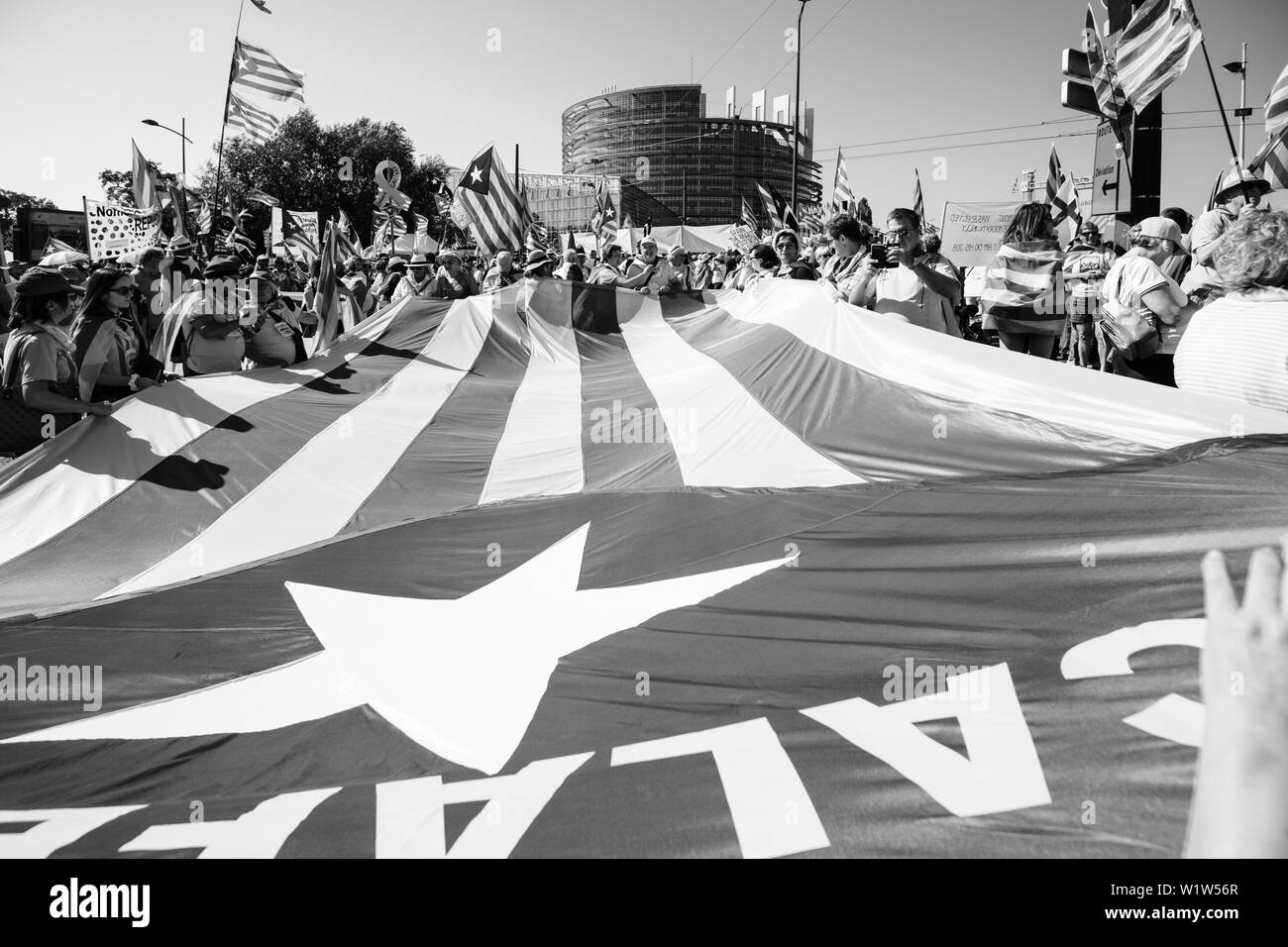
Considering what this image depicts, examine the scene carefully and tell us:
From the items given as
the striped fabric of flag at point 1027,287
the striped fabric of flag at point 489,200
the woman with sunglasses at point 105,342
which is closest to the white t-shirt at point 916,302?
the striped fabric of flag at point 1027,287

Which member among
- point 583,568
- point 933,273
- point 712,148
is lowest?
point 583,568

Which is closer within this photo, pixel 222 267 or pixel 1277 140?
pixel 222 267

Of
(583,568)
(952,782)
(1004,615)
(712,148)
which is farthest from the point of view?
(712,148)

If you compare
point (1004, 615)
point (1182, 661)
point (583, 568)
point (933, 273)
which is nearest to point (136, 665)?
point (583, 568)

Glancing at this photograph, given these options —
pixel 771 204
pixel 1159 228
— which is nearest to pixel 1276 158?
pixel 1159 228

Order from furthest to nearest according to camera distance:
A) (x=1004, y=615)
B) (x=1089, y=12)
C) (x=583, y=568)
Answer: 1. (x=1089, y=12)
2. (x=583, y=568)
3. (x=1004, y=615)

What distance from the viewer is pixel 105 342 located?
4.51 metres

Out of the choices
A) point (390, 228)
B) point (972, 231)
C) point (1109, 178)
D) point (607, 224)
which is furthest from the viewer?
point (607, 224)

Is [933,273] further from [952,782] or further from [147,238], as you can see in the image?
[147,238]

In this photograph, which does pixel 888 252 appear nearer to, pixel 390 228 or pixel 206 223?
pixel 206 223

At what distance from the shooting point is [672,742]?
5.92ft

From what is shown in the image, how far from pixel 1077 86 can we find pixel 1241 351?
311 inches

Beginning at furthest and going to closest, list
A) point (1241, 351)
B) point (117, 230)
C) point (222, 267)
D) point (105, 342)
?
point (117, 230), point (222, 267), point (105, 342), point (1241, 351)
